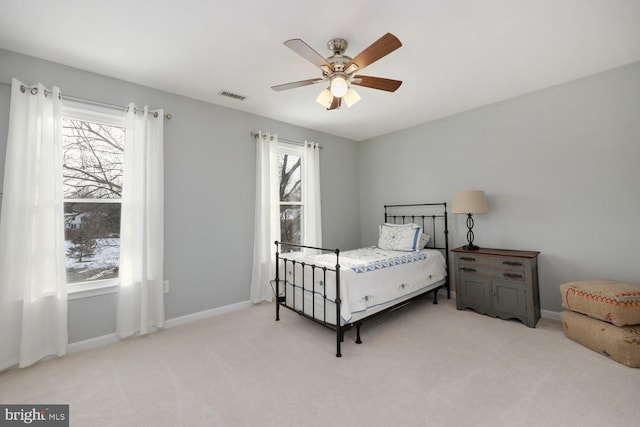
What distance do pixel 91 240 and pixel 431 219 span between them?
431cm

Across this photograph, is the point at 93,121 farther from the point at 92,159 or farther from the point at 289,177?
the point at 289,177

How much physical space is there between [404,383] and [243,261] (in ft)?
7.90

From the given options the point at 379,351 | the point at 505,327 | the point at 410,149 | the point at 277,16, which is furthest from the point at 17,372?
the point at 410,149

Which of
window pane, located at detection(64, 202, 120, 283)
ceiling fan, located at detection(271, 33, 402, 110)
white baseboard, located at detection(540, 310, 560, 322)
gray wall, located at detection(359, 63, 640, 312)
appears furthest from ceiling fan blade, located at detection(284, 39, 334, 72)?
white baseboard, located at detection(540, 310, 560, 322)

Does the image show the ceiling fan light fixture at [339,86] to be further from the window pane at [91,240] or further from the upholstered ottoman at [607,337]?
the upholstered ottoman at [607,337]

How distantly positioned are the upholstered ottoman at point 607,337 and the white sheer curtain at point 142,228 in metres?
4.07

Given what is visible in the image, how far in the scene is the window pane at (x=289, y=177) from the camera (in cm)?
418

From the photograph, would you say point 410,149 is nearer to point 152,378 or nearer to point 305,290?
point 305,290

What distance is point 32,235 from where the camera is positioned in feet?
7.40

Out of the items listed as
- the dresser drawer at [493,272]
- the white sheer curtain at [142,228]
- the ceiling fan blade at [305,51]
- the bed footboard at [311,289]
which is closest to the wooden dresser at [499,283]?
the dresser drawer at [493,272]

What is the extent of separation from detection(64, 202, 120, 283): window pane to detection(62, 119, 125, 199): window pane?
0.45 ft

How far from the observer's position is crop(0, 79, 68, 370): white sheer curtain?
2174 mm

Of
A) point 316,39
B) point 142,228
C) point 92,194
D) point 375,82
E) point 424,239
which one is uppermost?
point 316,39

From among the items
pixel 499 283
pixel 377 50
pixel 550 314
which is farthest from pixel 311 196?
pixel 550 314
